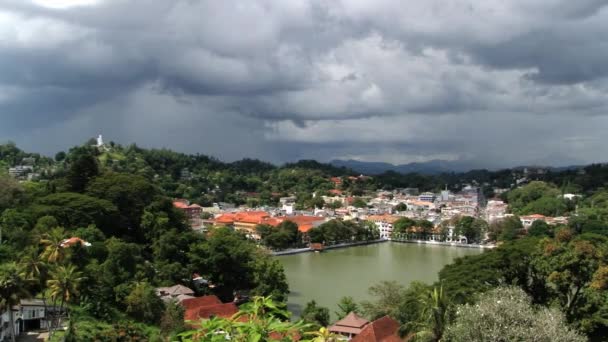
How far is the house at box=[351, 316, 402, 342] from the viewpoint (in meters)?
14.6

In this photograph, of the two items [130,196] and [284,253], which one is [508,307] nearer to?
[130,196]

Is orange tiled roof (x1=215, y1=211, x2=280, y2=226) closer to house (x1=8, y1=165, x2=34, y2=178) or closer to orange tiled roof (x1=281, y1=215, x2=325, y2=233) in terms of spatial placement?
orange tiled roof (x1=281, y1=215, x2=325, y2=233)

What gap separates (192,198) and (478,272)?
2331 inches

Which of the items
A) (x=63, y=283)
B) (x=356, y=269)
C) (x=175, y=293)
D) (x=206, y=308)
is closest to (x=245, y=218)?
(x=356, y=269)

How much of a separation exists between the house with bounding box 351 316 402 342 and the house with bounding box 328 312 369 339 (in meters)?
0.90

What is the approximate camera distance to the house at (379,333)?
14586 millimetres

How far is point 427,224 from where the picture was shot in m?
52.7

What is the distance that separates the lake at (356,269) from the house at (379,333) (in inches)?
223

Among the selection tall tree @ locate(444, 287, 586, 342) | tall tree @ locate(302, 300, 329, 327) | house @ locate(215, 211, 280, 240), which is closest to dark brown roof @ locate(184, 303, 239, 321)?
tall tree @ locate(302, 300, 329, 327)

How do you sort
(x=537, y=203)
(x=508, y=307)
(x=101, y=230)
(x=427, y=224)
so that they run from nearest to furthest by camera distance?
(x=508, y=307)
(x=101, y=230)
(x=427, y=224)
(x=537, y=203)

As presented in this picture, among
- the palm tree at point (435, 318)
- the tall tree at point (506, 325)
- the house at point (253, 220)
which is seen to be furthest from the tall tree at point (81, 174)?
the tall tree at point (506, 325)

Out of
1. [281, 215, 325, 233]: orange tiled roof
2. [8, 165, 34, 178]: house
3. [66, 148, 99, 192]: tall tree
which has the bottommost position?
[281, 215, 325, 233]: orange tiled roof

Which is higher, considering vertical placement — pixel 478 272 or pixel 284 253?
pixel 478 272

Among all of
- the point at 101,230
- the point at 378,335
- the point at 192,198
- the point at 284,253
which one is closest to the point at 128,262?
the point at 101,230
